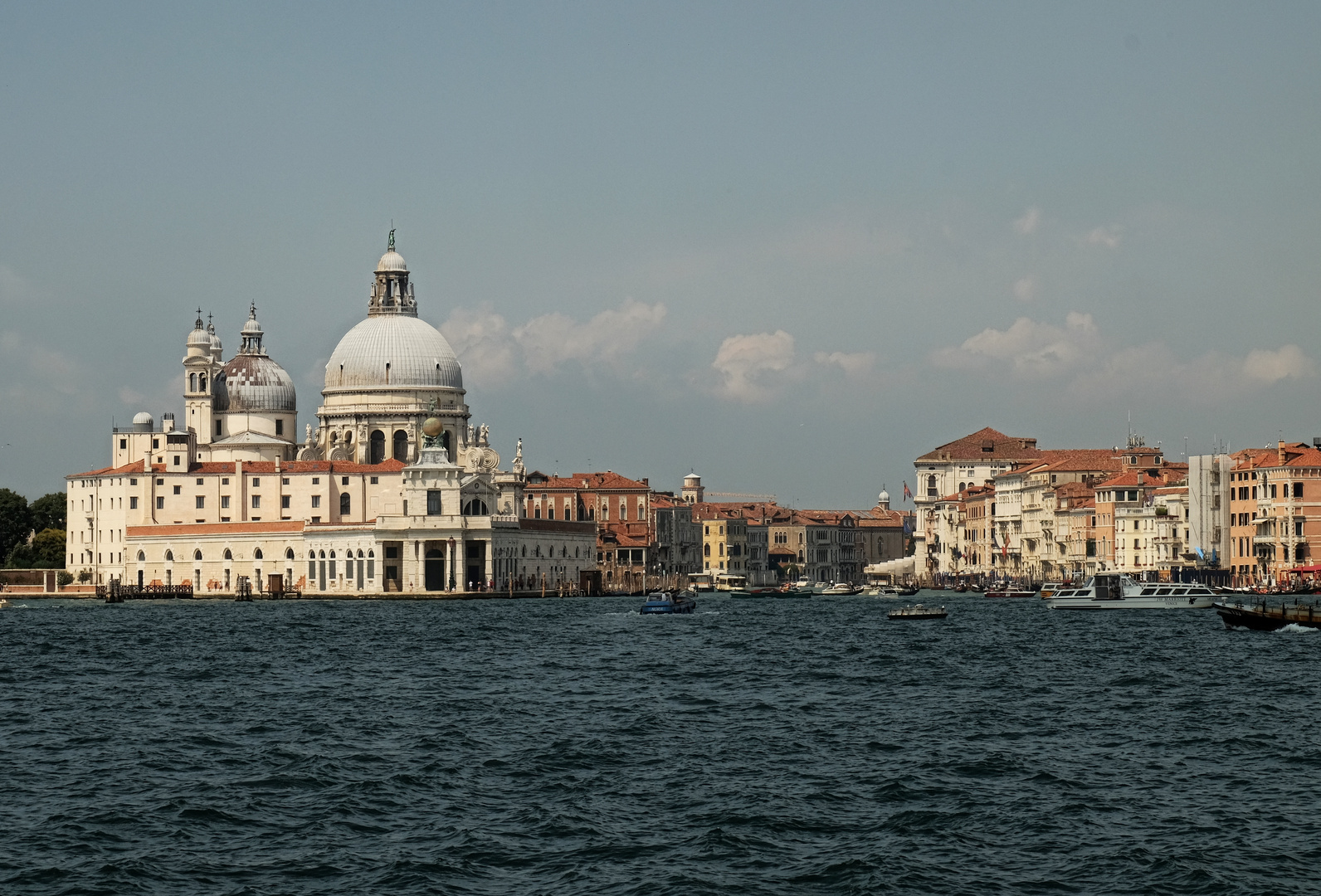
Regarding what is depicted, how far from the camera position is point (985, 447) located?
170500mm

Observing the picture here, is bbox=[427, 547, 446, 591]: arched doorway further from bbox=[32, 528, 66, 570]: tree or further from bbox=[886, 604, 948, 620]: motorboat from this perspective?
bbox=[886, 604, 948, 620]: motorboat

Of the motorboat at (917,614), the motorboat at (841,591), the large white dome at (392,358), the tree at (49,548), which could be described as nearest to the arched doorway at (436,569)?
the large white dome at (392,358)

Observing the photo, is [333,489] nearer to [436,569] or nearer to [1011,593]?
[436,569]

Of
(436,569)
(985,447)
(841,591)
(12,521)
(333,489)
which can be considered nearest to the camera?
(436,569)

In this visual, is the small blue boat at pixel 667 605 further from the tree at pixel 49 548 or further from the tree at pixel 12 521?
the tree at pixel 12 521

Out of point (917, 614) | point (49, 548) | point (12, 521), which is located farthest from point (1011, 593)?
point (12, 521)

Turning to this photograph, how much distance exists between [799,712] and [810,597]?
87562 millimetres

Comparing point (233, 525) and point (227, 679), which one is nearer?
point (227, 679)

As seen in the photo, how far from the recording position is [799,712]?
3306cm

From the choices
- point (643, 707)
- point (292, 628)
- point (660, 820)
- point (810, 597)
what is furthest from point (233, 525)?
point (660, 820)

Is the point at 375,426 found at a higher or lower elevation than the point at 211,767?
higher

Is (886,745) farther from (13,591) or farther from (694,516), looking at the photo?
(694,516)

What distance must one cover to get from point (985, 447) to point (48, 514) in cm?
7541

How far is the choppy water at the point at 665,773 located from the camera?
786 inches
